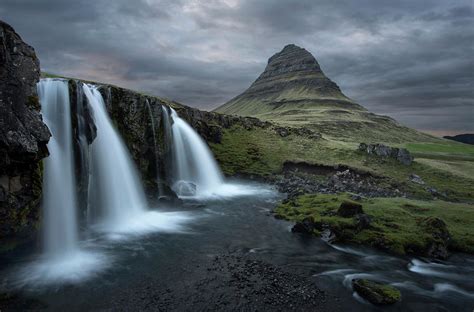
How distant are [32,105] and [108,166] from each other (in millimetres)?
13085

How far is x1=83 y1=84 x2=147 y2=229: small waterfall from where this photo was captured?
30250mm

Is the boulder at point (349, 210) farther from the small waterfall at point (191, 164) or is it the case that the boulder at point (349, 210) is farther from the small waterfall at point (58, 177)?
the small waterfall at point (58, 177)


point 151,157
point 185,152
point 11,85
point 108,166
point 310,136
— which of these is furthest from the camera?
point 310,136

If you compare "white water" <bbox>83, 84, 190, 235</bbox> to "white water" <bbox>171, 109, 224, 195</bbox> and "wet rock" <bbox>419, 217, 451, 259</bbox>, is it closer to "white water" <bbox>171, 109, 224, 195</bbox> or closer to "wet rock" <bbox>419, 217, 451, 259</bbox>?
"white water" <bbox>171, 109, 224, 195</bbox>

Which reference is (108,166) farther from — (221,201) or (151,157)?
(221,201)

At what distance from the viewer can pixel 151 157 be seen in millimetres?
41000

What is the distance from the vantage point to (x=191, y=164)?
170 feet

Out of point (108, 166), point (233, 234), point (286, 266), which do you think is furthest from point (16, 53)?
point (286, 266)

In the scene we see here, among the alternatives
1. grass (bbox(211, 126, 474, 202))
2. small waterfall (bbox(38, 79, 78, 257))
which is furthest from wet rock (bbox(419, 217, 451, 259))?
small waterfall (bbox(38, 79, 78, 257))

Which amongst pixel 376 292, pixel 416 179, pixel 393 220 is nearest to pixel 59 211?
pixel 376 292

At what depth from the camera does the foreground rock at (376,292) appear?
16.5 m

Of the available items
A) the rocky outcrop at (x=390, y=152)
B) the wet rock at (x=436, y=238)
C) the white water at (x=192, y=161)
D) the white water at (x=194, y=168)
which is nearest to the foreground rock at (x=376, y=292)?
the wet rock at (x=436, y=238)

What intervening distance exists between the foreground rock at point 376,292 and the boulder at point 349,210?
36.2 ft

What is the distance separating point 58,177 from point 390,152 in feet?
215
